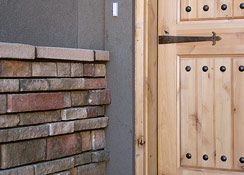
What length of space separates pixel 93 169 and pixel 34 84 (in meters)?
0.66

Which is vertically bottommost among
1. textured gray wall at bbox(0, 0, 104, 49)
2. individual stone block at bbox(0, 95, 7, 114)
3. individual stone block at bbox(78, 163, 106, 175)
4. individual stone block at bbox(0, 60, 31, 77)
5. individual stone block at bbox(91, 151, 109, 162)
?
individual stone block at bbox(78, 163, 106, 175)

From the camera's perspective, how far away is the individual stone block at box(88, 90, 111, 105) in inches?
80.2

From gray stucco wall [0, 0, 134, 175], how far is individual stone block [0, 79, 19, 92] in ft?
1.43

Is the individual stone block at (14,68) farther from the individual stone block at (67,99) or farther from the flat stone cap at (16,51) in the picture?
the individual stone block at (67,99)

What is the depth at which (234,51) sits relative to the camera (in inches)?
83.2

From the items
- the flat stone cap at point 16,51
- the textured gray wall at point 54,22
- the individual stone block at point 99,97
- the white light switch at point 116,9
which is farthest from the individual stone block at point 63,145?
the white light switch at point 116,9

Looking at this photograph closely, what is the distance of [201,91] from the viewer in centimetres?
219

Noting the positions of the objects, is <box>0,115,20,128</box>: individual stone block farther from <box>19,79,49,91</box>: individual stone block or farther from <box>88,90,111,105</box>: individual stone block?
<box>88,90,111,105</box>: individual stone block

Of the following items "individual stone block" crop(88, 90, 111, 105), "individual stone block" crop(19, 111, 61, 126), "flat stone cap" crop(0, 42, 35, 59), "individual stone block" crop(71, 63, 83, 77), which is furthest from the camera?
"individual stone block" crop(88, 90, 111, 105)

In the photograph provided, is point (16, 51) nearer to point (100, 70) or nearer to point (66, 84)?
point (66, 84)

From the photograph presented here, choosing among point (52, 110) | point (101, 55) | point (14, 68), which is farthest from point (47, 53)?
point (101, 55)

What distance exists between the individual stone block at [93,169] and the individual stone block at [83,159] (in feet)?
0.08

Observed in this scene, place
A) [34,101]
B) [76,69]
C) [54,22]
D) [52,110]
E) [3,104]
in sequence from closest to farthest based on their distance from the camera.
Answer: [3,104], [34,101], [52,110], [76,69], [54,22]

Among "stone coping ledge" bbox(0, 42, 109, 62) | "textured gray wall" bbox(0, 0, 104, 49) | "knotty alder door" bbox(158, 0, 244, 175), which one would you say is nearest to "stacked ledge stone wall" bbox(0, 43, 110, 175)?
"stone coping ledge" bbox(0, 42, 109, 62)
